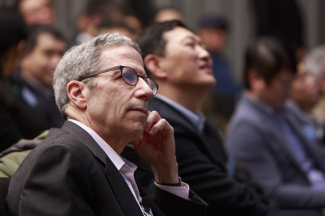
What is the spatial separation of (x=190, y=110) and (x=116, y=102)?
3.27 ft

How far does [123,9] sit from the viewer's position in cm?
485

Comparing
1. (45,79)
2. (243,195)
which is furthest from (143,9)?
(243,195)

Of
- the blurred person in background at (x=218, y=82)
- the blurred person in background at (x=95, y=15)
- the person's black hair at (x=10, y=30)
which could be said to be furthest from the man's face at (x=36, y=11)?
the blurred person in background at (x=218, y=82)

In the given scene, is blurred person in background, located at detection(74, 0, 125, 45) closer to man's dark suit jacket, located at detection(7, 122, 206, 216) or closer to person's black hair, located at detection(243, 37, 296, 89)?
person's black hair, located at detection(243, 37, 296, 89)

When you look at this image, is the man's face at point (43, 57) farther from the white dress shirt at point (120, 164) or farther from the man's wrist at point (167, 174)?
the white dress shirt at point (120, 164)

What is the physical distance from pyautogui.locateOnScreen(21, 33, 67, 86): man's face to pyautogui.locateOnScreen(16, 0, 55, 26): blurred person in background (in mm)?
541

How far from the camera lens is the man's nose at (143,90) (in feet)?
4.89

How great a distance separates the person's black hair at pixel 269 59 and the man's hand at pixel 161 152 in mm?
1942

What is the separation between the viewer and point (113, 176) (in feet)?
4.42

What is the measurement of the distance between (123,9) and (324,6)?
193 inches

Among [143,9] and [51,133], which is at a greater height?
[51,133]

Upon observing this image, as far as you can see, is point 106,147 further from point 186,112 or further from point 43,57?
point 43,57

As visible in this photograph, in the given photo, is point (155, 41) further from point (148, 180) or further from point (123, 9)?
point (123, 9)

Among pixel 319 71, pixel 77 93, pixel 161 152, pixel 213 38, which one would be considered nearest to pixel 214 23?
pixel 213 38
